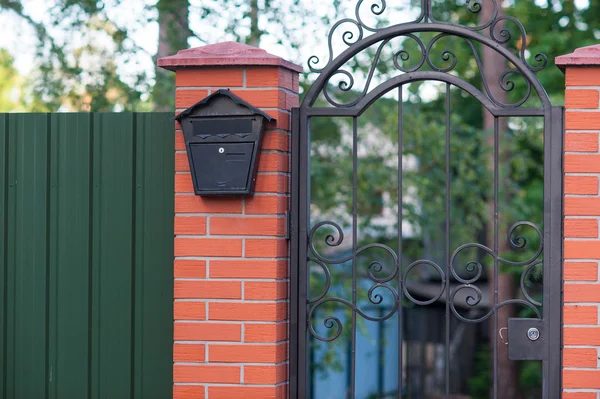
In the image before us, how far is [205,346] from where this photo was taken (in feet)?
11.8

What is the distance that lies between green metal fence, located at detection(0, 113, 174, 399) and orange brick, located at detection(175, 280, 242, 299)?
13.9 inches

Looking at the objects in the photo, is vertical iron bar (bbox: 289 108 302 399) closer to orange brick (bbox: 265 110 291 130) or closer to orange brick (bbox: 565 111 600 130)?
orange brick (bbox: 265 110 291 130)

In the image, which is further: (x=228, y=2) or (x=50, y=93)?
(x=50, y=93)

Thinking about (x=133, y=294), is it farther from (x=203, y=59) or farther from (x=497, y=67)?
(x=497, y=67)

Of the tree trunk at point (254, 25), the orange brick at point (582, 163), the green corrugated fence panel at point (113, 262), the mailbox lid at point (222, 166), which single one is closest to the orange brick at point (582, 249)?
the orange brick at point (582, 163)

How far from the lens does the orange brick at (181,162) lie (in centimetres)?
364

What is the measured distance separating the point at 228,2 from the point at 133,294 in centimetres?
479

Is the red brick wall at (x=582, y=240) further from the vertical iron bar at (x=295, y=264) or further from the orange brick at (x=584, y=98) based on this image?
the vertical iron bar at (x=295, y=264)

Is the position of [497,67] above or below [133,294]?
above

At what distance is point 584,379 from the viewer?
134 inches

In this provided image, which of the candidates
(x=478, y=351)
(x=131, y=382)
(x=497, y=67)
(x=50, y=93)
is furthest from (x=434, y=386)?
(x=131, y=382)

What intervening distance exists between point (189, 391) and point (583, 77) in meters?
1.88

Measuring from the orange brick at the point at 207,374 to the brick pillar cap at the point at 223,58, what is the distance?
1150 millimetres

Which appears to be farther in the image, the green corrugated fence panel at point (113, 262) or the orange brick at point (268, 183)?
the green corrugated fence panel at point (113, 262)
